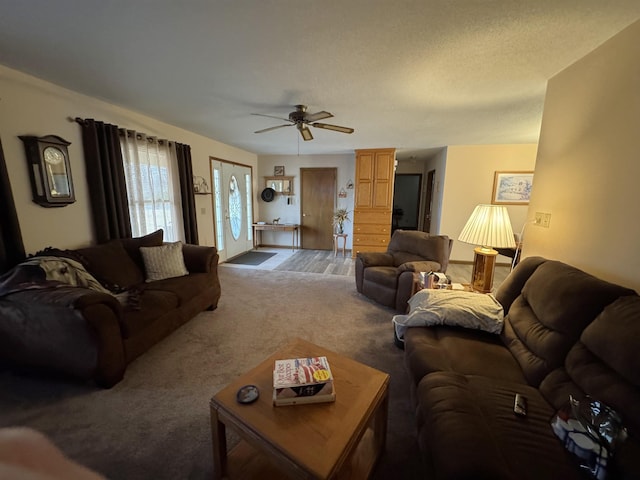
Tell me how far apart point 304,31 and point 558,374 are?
233cm

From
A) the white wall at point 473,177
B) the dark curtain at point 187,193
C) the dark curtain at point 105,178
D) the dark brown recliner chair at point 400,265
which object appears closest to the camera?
the dark curtain at point 105,178

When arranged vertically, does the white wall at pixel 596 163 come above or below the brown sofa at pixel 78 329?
above

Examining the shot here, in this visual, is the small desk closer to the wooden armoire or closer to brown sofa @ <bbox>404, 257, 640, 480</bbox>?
the wooden armoire

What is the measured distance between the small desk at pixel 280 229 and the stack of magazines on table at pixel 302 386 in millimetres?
4987

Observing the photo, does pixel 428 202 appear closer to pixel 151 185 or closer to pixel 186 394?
pixel 151 185

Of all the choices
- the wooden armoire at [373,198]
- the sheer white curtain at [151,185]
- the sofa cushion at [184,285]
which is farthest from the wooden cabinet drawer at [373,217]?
the sofa cushion at [184,285]

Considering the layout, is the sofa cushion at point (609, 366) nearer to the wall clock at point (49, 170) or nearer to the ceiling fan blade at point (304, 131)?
the ceiling fan blade at point (304, 131)

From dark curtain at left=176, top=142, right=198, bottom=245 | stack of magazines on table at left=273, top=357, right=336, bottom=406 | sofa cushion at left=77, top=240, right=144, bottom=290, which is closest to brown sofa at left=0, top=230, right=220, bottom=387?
sofa cushion at left=77, top=240, right=144, bottom=290

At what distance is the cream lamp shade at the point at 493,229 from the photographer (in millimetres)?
2170

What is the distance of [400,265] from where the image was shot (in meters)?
3.41

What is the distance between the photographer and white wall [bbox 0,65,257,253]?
2139 millimetres

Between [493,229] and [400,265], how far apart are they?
135 cm

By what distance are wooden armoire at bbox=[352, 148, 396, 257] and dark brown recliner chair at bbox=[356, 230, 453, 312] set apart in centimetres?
149

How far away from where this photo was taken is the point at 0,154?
1.98 m
